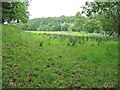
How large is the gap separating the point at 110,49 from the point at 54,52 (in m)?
3.68

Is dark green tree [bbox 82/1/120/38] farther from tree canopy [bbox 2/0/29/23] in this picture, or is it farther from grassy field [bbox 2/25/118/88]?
tree canopy [bbox 2/0/29/23]

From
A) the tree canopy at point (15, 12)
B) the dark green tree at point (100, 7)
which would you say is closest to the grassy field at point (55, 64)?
the dark green tree at point (100, 7)

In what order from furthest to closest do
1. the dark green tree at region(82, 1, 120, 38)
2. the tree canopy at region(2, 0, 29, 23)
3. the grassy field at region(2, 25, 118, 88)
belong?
the tree canopy at region(2, 0, 29, 23), the dark green tree at region(82, 1, 120, 38), the grassy field at region(2, 25, 118, 88)

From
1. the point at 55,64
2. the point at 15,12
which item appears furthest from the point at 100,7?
the point at 15,12

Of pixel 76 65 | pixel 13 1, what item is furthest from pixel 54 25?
pixel 76 65

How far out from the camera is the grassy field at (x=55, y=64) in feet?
25.7

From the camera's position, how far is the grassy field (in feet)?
25.7

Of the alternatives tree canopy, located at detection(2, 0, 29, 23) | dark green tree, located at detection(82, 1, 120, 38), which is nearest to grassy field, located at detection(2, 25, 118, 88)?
dark green tree, located at detection(82, 1, 120, 38)

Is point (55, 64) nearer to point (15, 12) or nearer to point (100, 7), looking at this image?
point (100, 7)

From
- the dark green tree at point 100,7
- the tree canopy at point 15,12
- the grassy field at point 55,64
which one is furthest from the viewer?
the tree canopy at point 15,12

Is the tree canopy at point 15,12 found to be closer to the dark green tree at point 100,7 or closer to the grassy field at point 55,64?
the grassy field at point 55,64

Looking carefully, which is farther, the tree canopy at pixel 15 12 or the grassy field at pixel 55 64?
the tree canopy at pixel 15 12

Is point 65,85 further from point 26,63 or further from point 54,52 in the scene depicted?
point 54,52

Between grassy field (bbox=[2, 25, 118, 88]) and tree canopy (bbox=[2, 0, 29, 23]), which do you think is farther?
tree canopy (bbox=[2, 0, 29, 23])
